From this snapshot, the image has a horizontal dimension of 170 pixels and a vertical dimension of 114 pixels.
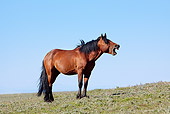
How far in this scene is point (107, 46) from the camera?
1341 cm

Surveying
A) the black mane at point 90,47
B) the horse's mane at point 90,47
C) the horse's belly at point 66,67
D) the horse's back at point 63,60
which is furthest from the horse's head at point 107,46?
the horse's belly at point 66,67

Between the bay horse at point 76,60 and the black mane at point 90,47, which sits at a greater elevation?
the black mane at point 90,47

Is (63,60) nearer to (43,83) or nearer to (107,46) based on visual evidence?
(43,83)

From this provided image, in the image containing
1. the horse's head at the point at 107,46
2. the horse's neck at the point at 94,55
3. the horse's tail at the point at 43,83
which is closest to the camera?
the horse's head at the point at 107,46

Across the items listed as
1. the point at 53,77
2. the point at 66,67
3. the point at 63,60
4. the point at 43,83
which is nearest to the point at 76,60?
the point at 66,67

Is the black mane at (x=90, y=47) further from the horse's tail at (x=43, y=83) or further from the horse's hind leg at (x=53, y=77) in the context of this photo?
the horse's tail at (x=43, y=83)

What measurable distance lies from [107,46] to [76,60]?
169cm

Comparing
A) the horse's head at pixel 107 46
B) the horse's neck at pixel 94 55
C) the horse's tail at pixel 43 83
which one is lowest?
the horse's tail at pixel 43 83

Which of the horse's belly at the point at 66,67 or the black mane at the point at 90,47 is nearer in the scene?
the black mane at the point at 90,47

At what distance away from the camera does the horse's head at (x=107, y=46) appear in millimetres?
13406

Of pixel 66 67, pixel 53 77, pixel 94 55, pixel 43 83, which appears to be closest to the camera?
pixel 94 55

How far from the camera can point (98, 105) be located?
37.1ft

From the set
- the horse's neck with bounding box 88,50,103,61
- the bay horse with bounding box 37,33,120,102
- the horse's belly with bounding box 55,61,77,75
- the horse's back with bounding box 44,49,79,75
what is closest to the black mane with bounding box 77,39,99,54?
the bay horse with bounding box 37,33,120,102

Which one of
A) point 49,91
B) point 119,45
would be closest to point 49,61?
point 49,91
